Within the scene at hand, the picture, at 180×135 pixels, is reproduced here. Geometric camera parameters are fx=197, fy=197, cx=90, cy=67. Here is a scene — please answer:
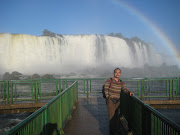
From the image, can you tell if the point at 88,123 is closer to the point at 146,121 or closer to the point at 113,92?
the point at 113,92

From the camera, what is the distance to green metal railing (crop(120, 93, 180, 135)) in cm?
261

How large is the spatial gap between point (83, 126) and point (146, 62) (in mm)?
71729

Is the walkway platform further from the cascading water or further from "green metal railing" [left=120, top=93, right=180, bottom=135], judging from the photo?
the cascading water

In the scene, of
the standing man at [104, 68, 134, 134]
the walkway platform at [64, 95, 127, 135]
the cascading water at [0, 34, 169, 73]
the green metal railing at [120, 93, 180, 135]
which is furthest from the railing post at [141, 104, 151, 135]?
the cascading water at [0, 34, 169, 73]

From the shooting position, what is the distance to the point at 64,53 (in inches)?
2055

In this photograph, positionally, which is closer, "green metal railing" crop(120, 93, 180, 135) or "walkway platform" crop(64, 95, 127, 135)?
"green metal railing" crop(120, 93, 180, 135)

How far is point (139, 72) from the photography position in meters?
66.7

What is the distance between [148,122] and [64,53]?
162ft

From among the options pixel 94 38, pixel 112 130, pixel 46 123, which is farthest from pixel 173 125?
pixel 94 38

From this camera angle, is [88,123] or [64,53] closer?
[88,123]

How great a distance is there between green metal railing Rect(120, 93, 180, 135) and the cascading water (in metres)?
44.7

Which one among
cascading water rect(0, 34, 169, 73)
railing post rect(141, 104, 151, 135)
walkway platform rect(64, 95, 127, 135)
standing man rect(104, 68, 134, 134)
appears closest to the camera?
railing post rect(141, 104, 151, 135)

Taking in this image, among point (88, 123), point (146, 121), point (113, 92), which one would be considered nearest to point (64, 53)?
point (88, 123)

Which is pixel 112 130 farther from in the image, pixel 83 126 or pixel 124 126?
pixel 83 126
